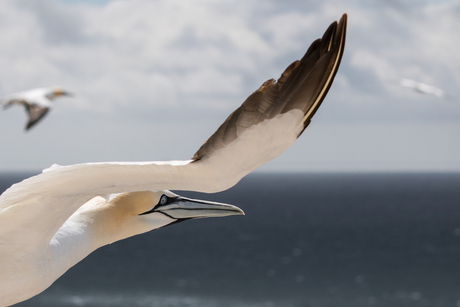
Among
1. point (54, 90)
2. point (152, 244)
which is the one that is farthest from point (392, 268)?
point (54, 90)

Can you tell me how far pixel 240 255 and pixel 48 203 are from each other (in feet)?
292

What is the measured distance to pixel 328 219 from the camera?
119 meters

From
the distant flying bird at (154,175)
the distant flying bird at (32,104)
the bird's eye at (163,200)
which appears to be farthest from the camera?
the distant flying bird at (32,104)

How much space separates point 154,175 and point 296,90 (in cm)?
98

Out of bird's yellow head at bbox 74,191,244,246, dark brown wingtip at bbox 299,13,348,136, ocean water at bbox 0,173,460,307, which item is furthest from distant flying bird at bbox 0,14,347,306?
ocean water at bbox 0,173,460,307

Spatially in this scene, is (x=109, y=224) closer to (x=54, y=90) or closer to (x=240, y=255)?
(x=54, y=90)

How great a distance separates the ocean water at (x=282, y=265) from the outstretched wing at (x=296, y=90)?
227 ft

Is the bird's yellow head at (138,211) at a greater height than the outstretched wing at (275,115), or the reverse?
the outstretched wing at (275,115)

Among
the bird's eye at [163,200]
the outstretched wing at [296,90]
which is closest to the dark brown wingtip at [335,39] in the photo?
the outstretched wing at [296,90]

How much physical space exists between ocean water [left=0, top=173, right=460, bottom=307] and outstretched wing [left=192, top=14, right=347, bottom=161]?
69.2 meters

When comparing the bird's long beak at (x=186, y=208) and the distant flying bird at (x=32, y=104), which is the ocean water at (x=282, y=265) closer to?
the distant flying bird at (x=32, y=104)

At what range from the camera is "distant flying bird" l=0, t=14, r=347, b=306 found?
111 inches

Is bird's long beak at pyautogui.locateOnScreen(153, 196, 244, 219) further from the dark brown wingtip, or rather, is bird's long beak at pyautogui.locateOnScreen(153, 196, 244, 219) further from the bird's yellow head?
the dark brown wingtip

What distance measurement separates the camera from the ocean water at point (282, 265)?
7112cm
